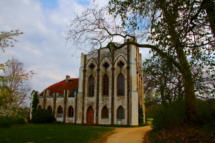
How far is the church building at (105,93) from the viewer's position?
23994 mm

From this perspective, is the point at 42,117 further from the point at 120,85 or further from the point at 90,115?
the point at 120,85

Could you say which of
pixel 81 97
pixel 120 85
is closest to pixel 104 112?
pixel 81 97

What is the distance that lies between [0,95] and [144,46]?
9191 mm

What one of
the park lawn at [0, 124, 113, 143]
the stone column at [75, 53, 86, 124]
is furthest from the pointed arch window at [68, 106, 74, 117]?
the park lawn at [0, 124, 113, 143]

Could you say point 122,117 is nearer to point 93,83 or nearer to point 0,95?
point 93,83

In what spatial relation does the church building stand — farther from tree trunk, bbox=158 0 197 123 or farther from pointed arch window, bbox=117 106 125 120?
tree trunk, bbox=158 0 197 123

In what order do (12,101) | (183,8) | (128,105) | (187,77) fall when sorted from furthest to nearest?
1. (128,105)
2. (187,77)
3. (183,8)
4. (12,101)

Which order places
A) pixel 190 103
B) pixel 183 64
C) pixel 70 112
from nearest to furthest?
pixel 183 64
pixel 190 103
pixel 70 112

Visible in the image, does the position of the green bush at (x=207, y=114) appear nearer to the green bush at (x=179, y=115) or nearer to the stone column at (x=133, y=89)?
the green bush at (x=179, y=115)

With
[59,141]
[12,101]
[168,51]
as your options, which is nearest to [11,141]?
[59,141]

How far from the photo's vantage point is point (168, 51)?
8.06 m

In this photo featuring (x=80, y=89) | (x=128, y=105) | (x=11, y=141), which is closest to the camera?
(x=11, y=141)

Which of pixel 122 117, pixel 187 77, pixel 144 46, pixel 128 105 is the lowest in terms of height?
pixel 122 117

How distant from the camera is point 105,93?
84.5ft
